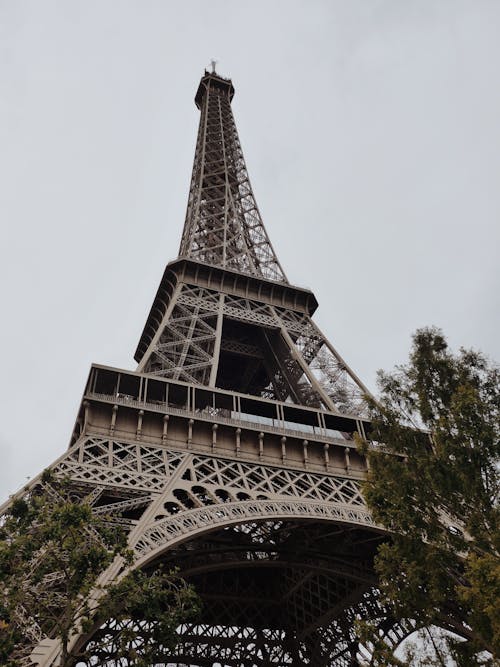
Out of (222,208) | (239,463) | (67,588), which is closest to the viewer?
(67,588)

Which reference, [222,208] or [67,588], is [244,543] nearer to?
[67,588]

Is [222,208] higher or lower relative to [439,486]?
higher

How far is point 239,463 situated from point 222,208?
24853 mm

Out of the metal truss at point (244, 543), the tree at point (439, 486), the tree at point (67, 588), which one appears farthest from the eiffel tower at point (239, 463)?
the tree at point (439, 486)

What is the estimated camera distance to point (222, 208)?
42094mm

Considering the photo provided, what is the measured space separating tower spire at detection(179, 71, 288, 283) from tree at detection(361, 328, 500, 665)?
2218cm

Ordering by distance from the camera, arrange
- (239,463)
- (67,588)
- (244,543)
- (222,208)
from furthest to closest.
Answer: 1. (222,208)
2. (244,543)
3. (239,463)
4. (67,588)

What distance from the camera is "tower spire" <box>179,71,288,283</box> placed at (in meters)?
37.7

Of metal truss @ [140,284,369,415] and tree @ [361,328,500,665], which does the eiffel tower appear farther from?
tree @ [361,328,500,665]

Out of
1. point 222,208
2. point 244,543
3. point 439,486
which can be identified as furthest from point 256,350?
point 439,486

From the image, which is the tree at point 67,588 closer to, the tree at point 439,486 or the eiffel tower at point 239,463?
the eiffel tower at point 239,463

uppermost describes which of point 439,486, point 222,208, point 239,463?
point 222,208

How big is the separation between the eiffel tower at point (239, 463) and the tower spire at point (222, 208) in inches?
9.1

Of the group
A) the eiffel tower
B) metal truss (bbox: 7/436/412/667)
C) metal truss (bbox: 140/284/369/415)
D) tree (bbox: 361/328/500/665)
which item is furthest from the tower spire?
tree (bbox: 361/328/500/665)
